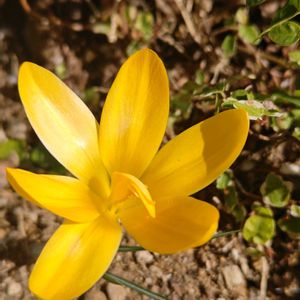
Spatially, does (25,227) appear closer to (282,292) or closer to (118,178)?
(118,178)

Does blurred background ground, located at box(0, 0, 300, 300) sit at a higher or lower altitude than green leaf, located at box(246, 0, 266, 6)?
lower

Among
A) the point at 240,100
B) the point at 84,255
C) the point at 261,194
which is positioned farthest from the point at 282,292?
the point at 84,255

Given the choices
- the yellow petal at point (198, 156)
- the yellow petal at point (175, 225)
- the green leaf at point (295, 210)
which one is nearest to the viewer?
the yellow petal at point (175, 225)

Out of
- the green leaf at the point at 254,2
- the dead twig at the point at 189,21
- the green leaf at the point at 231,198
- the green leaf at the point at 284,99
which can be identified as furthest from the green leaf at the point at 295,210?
the dead twig at the point at 189,21

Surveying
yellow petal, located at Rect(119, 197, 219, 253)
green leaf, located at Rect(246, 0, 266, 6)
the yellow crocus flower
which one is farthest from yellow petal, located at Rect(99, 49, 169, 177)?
green leaf, located at Rect(246, 0, 266, 6)

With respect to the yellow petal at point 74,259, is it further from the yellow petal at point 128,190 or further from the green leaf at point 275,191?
the green leaf at point 275,191

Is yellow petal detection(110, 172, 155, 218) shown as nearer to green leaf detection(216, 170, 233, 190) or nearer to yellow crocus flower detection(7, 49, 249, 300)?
yellow crocus flower detection(7, 49, 249, 300)

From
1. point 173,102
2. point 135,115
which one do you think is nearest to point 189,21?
point 173,102

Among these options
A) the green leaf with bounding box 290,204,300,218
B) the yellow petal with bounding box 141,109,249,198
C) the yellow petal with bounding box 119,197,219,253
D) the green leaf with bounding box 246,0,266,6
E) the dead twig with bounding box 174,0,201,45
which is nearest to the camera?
the yellow petal with bounding box 119,197,219,253
